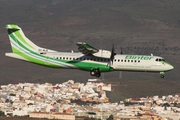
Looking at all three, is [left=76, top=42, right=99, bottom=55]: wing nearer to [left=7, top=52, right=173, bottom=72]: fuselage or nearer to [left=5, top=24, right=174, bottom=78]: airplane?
[left=5, top=24, right=174, bottom=78]: airplane

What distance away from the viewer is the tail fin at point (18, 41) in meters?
85.2

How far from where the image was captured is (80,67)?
81.9m

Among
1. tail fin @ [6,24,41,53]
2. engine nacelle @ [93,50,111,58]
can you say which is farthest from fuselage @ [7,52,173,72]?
tail fin @ [6,24,41,53]

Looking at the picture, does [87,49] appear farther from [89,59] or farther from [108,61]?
[108,61]

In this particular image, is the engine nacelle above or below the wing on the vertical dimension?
below

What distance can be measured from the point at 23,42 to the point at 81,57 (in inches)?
376

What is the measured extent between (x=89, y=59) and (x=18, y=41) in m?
11.4

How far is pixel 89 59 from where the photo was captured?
3196 inches

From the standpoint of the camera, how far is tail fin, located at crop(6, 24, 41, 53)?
85188mm

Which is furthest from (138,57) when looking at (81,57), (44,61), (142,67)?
(44,61)

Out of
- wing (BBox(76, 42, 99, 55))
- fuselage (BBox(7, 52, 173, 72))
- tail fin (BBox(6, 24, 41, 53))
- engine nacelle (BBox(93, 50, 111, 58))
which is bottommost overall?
fuselage (BBox(7, 52, 173, 72))

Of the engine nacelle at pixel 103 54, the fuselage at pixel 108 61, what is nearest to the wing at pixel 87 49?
the engine nacelle at pixel 103 54

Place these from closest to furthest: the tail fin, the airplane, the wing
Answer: the wing → the airplane → the tail fin

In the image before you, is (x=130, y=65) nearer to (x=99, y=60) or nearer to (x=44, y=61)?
(x=99, y=60)
